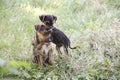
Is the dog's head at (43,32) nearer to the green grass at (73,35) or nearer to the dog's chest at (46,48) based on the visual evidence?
the dog's chest at (46,48)

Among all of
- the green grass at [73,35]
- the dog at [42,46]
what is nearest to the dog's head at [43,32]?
the dog at [42,46]

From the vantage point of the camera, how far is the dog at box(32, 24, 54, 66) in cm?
324

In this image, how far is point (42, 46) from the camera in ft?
10.9

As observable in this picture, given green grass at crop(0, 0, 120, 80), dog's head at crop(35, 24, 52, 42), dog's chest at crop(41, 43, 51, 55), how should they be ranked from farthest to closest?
green grass at crop(0, 0, 120, 80)
dog's chest at crop(41, 43, 51, 55)
dog's head at crop(35, 24, 52, 42)

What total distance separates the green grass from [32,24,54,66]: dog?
0.30ft

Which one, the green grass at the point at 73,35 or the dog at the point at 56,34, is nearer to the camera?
the dog at the point at 56,34

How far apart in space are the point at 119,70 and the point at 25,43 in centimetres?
129

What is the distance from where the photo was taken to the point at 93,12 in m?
5.91

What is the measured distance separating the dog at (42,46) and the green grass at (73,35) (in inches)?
3.6

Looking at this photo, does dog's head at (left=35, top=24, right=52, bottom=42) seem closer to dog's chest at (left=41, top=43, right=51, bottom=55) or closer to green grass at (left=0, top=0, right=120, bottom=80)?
dog's chest at (left=41, top=43, right=51, bottom=55)

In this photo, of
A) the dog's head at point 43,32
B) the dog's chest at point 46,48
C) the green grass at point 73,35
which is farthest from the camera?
the green grass at point 73,35

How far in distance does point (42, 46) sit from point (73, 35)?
145 centimetres

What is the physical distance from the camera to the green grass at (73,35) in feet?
11.7

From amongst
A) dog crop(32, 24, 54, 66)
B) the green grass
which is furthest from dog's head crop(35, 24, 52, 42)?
the green grass
